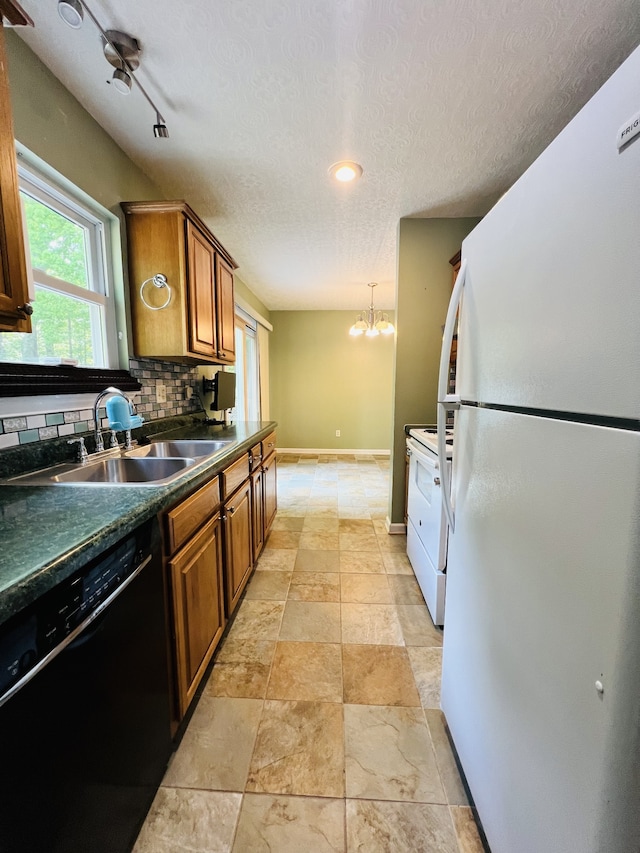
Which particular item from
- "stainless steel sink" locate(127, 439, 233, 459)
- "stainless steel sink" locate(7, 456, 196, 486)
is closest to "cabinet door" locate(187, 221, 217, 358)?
"stainless steel sink" locate(127, 439, 233, 459)

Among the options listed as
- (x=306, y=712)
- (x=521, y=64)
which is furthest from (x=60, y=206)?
(x=306, y=712)

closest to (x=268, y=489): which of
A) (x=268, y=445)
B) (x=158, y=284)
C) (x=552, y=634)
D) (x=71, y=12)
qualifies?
(x=268, y=445)

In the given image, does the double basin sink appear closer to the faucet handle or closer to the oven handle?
the faucet handle

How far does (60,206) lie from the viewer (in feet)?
5.06

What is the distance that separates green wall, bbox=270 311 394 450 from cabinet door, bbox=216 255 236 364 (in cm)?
305

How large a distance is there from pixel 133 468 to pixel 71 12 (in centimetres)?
157

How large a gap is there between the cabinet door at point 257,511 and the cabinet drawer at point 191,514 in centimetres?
66

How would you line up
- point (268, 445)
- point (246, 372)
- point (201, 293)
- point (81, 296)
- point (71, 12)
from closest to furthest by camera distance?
point (71, 12) < point (81, 296) < point (201, 293) < point (268, 445) < point (246, 372)

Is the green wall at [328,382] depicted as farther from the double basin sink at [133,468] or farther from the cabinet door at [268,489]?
the double basin sink at [133,468]

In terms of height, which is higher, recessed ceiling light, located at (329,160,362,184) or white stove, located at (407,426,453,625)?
recessed ceiling light, located at (329,160,362,184)

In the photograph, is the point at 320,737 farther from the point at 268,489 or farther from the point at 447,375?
the point at 268,489

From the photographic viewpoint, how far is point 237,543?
1.81 meters

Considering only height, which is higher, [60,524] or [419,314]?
[419,314]

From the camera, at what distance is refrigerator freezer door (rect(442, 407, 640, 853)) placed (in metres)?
0.50
